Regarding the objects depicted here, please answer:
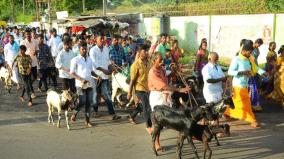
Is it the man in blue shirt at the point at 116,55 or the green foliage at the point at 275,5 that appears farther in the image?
the green foliage at the point at 275,5

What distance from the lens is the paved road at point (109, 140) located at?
294 inches

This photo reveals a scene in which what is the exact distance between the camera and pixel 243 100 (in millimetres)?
9000

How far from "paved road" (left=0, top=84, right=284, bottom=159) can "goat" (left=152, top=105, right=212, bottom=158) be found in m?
0.61

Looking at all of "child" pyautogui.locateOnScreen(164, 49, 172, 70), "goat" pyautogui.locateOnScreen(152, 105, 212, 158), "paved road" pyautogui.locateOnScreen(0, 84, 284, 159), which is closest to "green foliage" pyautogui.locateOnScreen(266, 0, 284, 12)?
"child" pyautogui.locateOnScreen(164, 49, 172, 70)

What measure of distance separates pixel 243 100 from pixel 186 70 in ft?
27.7

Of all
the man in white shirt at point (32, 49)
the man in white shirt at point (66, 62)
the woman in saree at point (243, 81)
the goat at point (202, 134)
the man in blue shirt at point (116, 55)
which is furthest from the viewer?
the man in white shirt at point (32, 49)

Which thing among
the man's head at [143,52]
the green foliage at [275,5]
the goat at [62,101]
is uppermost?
the green foliage at [275,5]

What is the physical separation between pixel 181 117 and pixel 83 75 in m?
3.13

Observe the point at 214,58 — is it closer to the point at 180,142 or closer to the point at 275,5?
the point at 180,142

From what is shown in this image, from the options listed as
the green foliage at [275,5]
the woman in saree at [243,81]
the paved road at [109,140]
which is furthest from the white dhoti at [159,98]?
the green foliage at [275,5]

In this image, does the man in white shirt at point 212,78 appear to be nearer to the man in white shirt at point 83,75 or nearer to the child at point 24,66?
the man in white shirt at point 83,75

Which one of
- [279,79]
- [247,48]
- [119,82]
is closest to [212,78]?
[247,48]

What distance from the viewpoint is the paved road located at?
24.5 feet

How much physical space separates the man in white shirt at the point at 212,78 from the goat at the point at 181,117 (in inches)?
66.8
